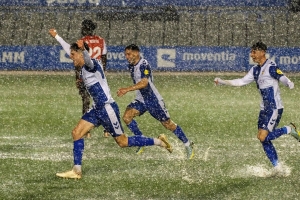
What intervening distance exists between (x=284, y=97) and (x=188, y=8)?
52.3ft

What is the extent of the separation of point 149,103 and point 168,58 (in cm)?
1921

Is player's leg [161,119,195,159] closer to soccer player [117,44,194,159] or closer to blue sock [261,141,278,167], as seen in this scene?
soccer player [117,44,194,159]

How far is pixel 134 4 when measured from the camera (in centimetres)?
3862

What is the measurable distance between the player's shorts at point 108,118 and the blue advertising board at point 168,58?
20.7 meters

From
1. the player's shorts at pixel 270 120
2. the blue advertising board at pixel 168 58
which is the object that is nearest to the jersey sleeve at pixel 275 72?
the player's shorts at pixel 270 120

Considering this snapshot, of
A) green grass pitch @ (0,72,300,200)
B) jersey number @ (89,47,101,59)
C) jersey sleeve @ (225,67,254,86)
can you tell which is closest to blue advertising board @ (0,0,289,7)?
green grass pitch @ (0,72,300,200)

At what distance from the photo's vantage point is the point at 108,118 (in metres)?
11.7

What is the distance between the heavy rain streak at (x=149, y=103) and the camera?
37.6ft

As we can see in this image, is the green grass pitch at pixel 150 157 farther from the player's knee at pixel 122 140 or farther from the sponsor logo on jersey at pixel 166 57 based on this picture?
the sponsor logo on jersey at pixel 166 57

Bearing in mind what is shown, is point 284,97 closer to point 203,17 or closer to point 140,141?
point 140,141

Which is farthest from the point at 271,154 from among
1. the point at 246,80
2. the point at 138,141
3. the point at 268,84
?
the point at 138,141

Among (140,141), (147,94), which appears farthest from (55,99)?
(140,141)

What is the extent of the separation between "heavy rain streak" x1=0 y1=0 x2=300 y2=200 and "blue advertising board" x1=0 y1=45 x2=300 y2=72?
0.14ft

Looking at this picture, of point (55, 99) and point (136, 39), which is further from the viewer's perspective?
point (136, 39)
